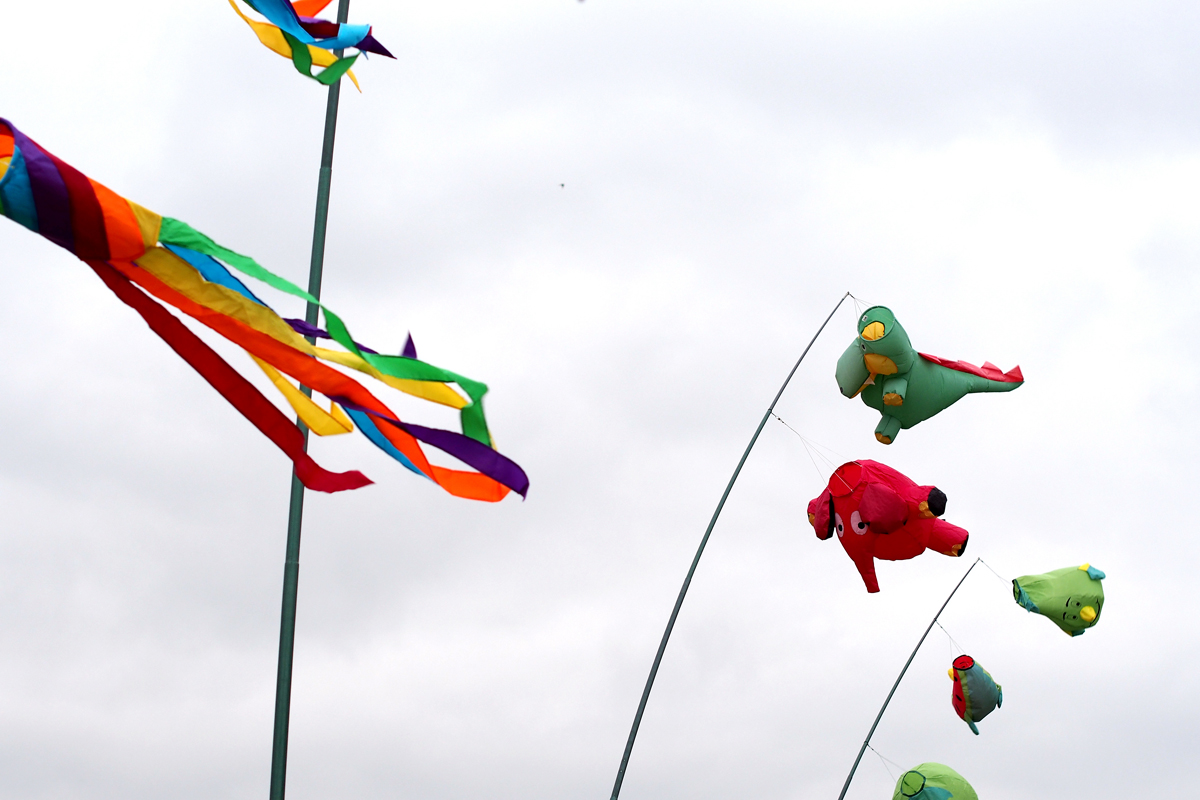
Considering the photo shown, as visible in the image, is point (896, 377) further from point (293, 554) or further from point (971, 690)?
point (293, 554)

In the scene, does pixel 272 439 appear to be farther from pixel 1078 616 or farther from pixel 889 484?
pixel 1078 616

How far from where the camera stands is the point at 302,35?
27.4 feet

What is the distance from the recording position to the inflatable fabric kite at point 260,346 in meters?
6.07

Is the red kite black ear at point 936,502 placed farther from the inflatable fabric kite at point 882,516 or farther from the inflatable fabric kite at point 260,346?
the inflatable fabric kite at point 260,346

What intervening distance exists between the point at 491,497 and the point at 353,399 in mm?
857

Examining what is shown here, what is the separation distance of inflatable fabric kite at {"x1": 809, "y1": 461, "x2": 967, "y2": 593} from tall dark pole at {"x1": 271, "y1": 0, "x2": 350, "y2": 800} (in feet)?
23.5

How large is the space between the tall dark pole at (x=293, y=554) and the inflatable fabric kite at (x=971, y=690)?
12401mm

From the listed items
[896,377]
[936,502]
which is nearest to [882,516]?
[936,502]

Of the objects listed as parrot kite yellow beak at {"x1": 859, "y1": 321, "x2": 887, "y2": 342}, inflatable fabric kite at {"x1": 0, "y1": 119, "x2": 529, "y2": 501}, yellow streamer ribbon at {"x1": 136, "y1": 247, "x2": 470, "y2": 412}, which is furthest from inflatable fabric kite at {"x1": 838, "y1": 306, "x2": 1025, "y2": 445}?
yellow streamer ribbon at {"x1": 136, "y1": 247, "x2": 470, "y2": 412}

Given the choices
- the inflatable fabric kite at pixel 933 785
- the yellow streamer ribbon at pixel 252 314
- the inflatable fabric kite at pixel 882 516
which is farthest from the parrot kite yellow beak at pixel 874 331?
the inflatable fabric kite at pixel 933 785

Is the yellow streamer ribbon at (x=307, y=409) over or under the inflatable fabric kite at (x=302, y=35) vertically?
under

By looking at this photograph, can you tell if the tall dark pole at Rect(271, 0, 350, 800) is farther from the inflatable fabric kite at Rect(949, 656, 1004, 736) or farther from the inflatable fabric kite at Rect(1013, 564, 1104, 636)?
the inflatable fabric kite at Rect(949, 656, 1004, 736)

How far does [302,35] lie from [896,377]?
730 centimetres

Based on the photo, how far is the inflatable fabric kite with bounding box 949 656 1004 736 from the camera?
1786 cm
